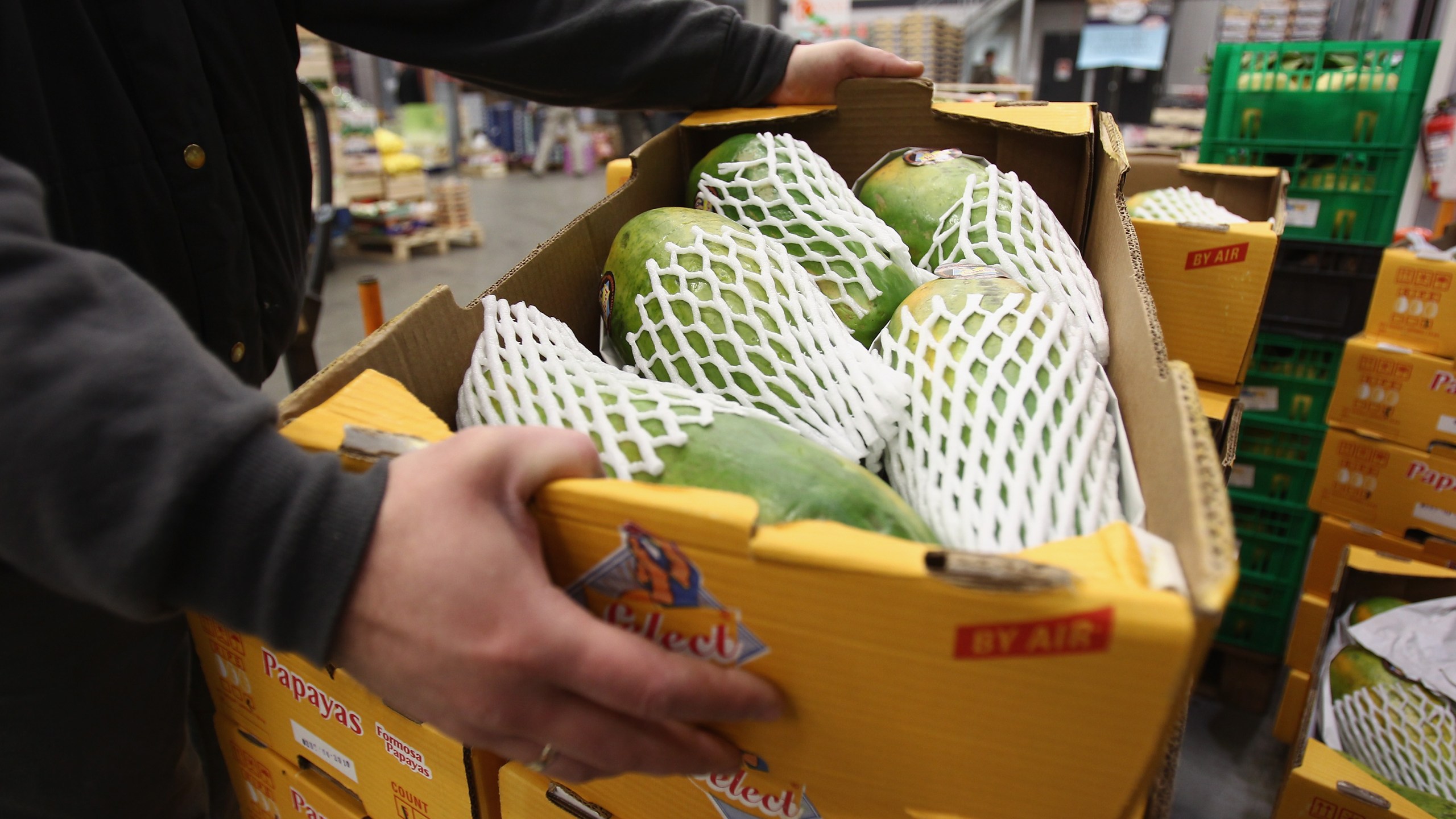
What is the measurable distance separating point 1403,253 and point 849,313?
173 centimetres

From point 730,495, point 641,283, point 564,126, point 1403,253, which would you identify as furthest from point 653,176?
point 564,126

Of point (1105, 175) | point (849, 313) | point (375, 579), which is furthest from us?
point (1105, 175)

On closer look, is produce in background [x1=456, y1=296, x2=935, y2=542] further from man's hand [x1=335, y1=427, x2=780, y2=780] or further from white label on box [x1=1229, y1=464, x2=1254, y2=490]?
white label on box [x1=1229, y1=464, x2=1254, y2=490]

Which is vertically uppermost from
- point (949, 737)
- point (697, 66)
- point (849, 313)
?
point (697, 66)

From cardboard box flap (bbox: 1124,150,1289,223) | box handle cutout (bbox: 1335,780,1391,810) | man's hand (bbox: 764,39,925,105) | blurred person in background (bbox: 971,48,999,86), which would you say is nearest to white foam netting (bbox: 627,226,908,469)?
man's hand (bbox: 764,39,925,105)

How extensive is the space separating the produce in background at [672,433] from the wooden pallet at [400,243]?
5.61 metres

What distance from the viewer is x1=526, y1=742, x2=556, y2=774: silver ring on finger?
19.6 inches

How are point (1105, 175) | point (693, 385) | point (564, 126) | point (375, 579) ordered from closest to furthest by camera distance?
point (375, 579)
point (693, 385)
point (1105, 175)
point (564, 126)

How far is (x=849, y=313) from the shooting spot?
0.95 meters

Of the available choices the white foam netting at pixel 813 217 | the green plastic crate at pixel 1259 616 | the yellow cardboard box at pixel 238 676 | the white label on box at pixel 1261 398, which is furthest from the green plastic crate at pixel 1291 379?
the yellow cardboard box at pixel 238 676

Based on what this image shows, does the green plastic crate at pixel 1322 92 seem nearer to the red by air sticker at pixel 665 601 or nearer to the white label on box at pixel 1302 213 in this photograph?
the white label on box at pixel 1302 213

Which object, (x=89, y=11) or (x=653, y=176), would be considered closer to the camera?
(x=89, y=11)

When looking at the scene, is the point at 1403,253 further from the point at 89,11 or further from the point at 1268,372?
the point at 89,11

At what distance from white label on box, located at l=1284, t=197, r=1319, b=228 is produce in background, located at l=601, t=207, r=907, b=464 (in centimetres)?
213
